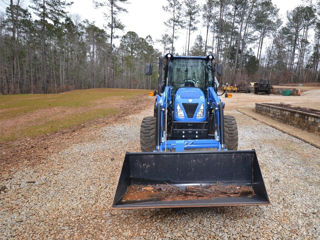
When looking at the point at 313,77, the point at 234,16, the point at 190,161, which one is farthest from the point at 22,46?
the point at 313,77

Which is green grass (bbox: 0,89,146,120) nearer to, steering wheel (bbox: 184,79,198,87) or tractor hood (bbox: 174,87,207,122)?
steering wheel (bbox: 184,79,198,87)

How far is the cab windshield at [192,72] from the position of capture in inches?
201

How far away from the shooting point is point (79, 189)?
3434 mm

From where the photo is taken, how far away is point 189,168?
3.06m

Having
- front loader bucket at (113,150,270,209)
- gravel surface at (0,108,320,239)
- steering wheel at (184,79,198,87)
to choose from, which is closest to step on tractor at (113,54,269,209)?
front loader bucket at (113,150,270,209)

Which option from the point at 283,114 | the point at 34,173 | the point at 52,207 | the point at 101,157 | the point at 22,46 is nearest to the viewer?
the point at 52,207

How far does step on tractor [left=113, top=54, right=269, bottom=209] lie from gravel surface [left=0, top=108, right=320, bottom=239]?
0.27 m

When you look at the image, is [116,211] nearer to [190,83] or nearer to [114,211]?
[114,211]

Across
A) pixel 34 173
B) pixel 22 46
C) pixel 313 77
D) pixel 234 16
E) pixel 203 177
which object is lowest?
pixel 34 173

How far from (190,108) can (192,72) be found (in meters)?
1.28

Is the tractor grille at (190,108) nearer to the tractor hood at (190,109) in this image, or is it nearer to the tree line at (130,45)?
the tractor hood at (190,109)

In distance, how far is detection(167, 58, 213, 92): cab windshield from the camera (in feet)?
16.7

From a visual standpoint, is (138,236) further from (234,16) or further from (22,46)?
(22,46)

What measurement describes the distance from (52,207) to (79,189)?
0.55 m
